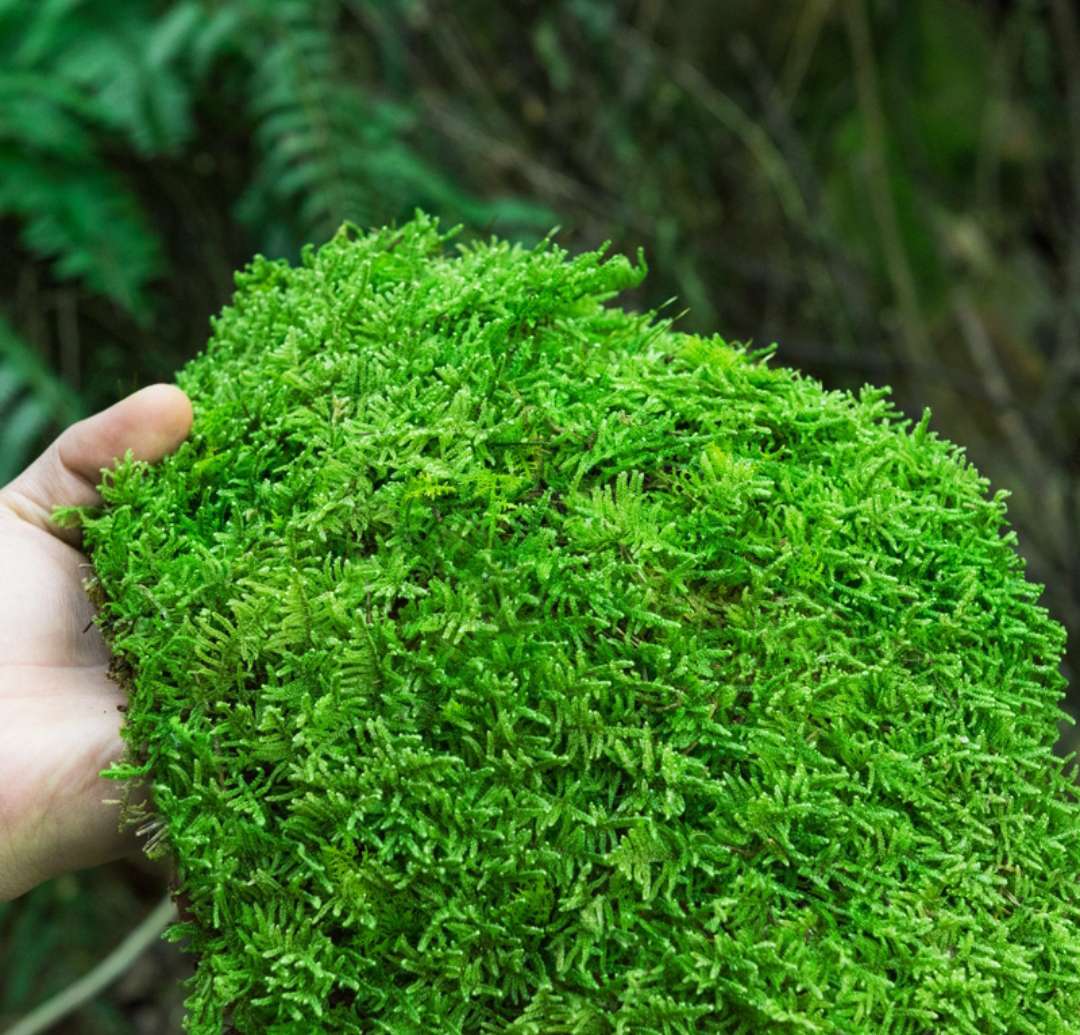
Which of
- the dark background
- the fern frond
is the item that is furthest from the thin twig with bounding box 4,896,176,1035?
the fern frond

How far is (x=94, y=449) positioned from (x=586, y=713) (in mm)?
807

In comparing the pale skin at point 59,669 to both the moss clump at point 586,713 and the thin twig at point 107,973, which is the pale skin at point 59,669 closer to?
the moss clump at point 586,713

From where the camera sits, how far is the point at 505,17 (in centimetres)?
392

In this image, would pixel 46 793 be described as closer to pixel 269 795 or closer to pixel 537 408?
pixel 269 795

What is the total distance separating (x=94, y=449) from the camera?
1399mm

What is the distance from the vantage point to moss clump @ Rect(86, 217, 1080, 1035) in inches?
→ 39.1

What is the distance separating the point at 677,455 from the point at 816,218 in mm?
2927

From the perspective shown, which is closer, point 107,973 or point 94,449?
point 94,449

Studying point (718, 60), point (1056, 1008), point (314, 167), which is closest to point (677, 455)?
point (1056, 1008)

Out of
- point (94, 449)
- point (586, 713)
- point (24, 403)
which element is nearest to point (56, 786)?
point (94, 449)

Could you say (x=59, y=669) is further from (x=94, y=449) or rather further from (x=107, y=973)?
(x=107, y=973)

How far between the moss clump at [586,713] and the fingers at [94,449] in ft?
0.33

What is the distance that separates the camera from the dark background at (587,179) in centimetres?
297

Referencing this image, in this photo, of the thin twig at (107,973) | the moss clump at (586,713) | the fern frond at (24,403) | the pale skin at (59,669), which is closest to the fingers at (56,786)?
the pale skin at (59,669)
